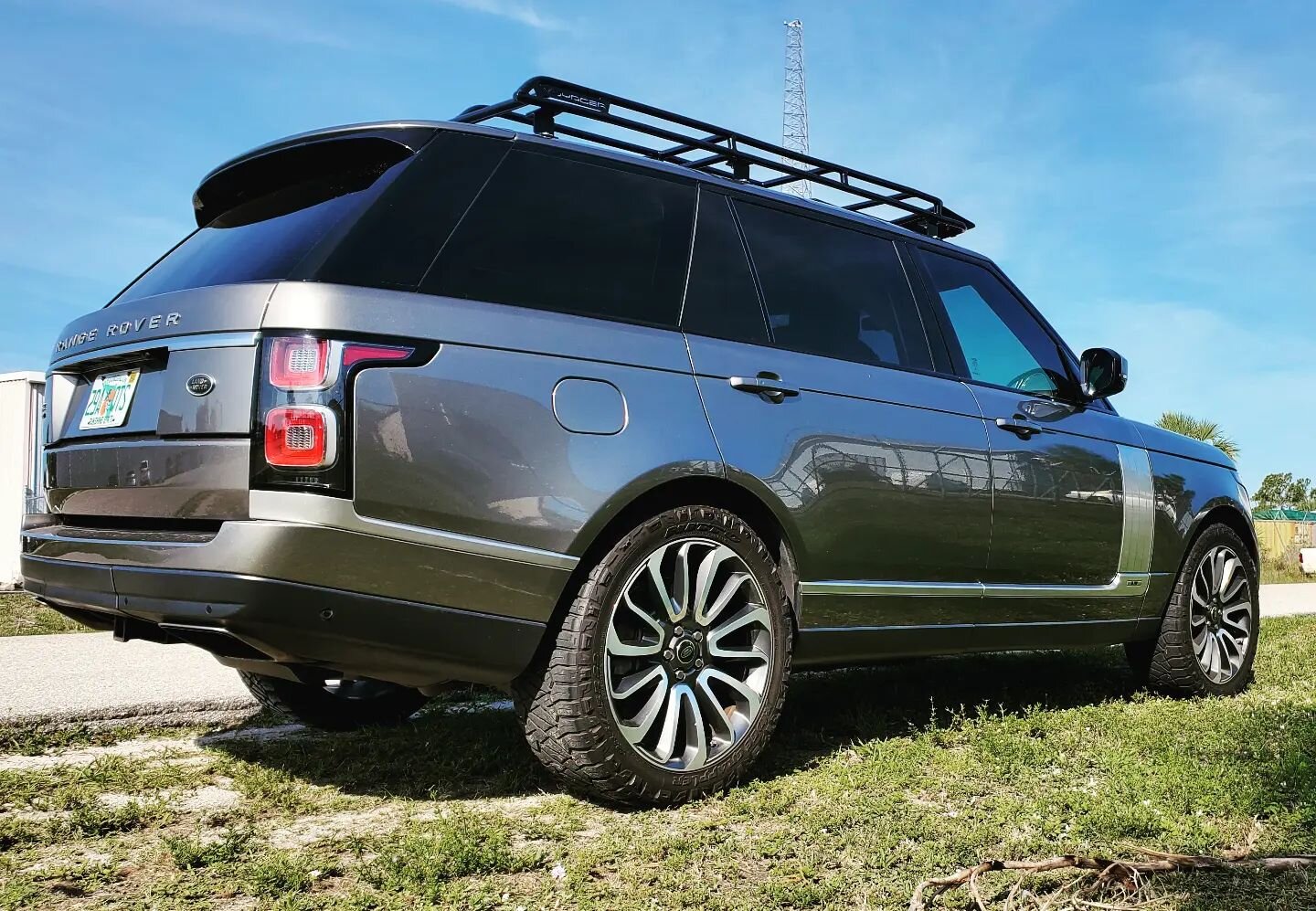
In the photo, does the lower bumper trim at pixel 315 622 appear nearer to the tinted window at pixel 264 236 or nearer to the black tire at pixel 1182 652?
the tinted window at pixel 264 236

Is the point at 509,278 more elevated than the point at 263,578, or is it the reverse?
the point at 509,278

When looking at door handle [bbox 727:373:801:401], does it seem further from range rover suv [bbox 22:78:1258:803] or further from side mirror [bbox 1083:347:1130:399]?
side mirror [bbox 1083:347:1130:399]

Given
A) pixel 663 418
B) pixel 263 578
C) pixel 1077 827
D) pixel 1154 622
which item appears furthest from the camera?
pixel 1154 622

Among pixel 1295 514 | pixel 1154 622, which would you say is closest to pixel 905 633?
pixel 1154 622

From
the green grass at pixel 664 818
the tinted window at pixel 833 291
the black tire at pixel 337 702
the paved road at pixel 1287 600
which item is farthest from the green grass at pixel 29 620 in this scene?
the paved road at pixel 1287 600

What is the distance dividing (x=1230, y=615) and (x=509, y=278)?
4.35 metres

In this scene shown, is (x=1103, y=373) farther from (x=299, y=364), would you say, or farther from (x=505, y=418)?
(x=299, y=364)

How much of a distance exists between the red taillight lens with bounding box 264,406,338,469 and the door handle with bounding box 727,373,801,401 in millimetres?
1322

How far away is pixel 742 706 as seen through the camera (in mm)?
3518

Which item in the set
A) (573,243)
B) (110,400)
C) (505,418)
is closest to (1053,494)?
(573,243)

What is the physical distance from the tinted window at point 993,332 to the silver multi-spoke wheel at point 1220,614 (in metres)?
1.38

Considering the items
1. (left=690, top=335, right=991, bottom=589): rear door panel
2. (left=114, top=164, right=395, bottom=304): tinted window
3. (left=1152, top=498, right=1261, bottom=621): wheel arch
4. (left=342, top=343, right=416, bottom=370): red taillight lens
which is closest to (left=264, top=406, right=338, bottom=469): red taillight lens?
(left=342, top=343, right=416, bottom=370): red taillight lens

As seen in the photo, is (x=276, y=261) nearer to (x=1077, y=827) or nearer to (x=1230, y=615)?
(x=1077, y=827)

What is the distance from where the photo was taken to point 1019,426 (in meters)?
4.56
